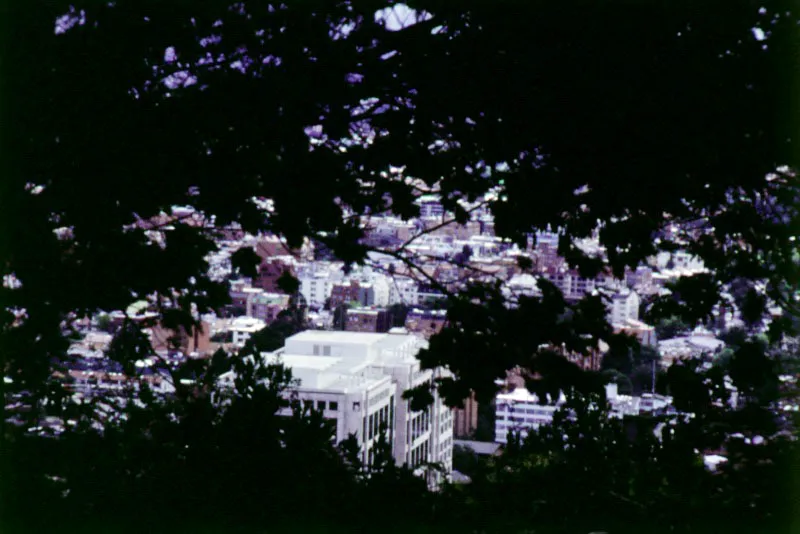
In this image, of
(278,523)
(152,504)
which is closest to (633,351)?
(278,523)

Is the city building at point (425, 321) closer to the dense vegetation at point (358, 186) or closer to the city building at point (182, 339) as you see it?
the dense vegetation at point (358, 186)

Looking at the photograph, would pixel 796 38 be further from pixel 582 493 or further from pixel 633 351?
pixel 582 493

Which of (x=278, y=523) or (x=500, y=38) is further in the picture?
(x=500, y=38)

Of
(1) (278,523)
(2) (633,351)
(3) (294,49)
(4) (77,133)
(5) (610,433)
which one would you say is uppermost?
(3) (294,49)

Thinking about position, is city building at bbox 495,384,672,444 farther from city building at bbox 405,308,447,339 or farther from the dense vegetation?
city building at bbox 405,308,447,339

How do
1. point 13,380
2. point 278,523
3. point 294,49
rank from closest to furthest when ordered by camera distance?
point 278,523, point 294,49, point 13,380

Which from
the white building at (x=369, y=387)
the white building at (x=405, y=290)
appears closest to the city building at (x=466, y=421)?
the white building at (x=369, y=387)

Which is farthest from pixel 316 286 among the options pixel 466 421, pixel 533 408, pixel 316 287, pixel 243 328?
pixel 533 408

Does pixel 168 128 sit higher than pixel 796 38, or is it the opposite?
pixel 796 38

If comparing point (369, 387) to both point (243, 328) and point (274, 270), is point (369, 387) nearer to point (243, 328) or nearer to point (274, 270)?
point (243, 328)
